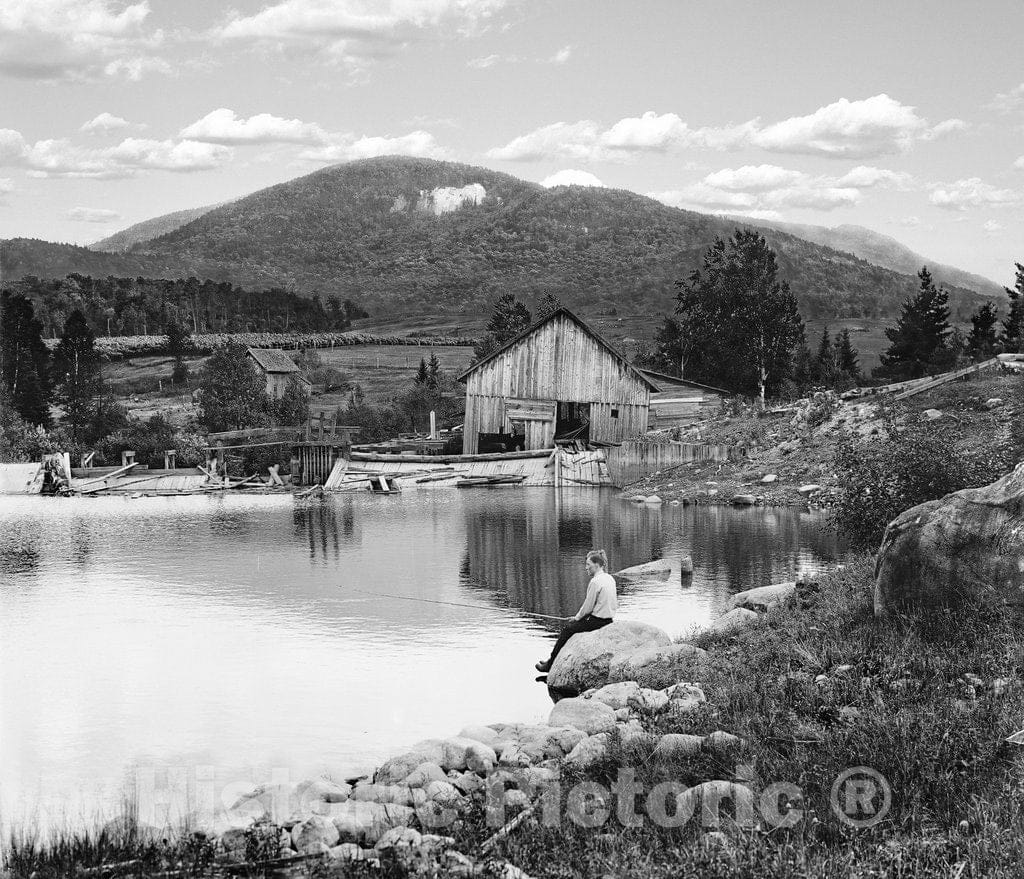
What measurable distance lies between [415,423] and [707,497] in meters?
31.9

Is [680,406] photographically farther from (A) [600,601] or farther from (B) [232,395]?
→ (A) [600,601]

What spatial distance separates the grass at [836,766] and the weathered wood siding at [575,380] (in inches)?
1667

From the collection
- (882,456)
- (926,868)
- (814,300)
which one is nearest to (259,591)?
(882,456)

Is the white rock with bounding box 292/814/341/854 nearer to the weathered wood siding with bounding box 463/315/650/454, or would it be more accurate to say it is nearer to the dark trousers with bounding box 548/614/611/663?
the dark trousers with bounding box 548/614/611/663

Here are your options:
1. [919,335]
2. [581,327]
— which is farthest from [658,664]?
[919,335]

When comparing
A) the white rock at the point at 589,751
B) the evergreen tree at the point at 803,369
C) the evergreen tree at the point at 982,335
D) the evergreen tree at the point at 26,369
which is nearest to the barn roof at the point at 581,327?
the evergreen tree at the point at 803,369

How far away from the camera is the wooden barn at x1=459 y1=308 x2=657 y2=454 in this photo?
57.4 metres

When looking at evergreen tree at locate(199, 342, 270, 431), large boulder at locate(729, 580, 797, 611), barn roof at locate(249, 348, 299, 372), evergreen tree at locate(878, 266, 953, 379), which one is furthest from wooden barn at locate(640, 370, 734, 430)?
large boulder at locate(729, 580, 797, 611)

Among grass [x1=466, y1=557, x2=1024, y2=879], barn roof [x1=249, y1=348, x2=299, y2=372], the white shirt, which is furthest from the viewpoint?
barn roof [x1=249, y1=348, x2=299, y2=372]

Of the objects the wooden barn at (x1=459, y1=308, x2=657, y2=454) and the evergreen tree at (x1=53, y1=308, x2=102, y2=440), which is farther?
the evergreen tree at (x1=53, y1=308, x2=102, y2=440)

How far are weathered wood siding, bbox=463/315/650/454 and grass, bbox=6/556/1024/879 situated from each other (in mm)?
42342

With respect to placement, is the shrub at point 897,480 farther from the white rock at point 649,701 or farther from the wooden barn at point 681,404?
the wooden barn at point 681,404

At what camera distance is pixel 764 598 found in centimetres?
2062

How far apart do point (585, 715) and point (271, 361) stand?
71842 mm
